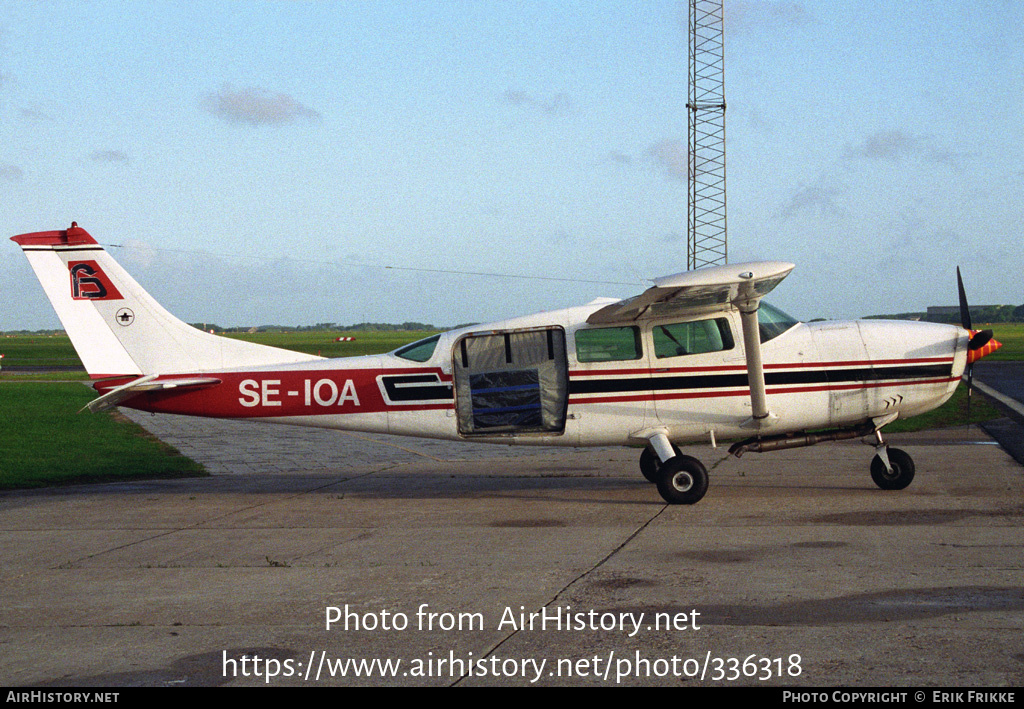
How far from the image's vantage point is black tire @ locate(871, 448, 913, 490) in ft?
39.3

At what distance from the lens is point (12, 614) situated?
23.3 ft

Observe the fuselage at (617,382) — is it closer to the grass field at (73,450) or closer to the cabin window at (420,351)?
the cabin window at (420,351)

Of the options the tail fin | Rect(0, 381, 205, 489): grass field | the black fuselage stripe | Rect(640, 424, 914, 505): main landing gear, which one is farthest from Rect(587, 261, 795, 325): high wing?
Rect(0, 381, 205, 489): grass field

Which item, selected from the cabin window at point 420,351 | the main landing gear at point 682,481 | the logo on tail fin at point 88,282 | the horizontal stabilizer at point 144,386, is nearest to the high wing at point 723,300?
the main landing gear at point 682,481

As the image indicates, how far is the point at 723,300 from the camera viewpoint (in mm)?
11617

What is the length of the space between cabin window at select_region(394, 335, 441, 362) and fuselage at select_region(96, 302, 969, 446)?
0.03 meters

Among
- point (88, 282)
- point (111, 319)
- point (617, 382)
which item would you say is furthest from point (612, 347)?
point (88, 282)

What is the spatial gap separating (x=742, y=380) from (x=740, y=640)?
6431 millimetres

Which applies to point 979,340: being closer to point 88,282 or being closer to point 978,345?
point 978,345

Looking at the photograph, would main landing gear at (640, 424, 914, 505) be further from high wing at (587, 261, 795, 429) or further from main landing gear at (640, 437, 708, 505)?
high wing at (587, 261, 795, 429)

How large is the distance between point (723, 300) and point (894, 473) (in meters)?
3.15

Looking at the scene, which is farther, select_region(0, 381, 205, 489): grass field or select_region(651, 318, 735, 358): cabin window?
select_region(0, 381, 205, 489): grass field
